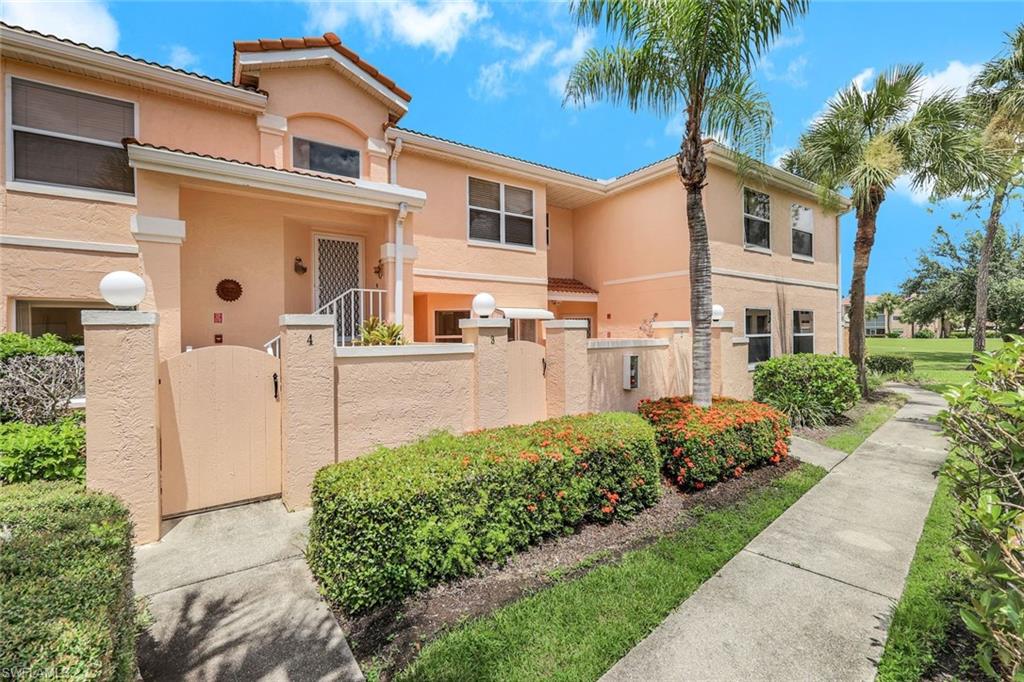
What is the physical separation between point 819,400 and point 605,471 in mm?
7878

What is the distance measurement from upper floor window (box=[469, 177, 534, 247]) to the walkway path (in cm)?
858

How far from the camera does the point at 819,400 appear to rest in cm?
1005

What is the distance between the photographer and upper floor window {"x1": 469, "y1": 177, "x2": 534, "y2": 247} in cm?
1141

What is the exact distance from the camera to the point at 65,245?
6918mm

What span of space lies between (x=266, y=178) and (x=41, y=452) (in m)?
5.12

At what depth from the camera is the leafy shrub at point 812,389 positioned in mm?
9953

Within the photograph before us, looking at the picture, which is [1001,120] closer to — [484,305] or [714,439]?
[714,439]

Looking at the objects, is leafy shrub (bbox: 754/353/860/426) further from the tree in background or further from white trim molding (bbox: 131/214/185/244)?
the tree in background

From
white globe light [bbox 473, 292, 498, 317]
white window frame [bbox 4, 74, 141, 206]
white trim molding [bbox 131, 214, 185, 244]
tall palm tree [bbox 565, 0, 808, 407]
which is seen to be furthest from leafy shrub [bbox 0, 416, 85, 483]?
tall palm tree [bbox 565, 0, 808, 407]

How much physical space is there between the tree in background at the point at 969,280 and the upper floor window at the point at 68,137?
1532 inches

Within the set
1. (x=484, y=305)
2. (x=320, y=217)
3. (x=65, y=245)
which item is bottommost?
(x=484, y=305)

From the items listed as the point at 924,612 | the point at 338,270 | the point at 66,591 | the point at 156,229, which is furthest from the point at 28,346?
the point at 924,612

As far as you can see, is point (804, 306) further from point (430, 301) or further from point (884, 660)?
point (884, 660)

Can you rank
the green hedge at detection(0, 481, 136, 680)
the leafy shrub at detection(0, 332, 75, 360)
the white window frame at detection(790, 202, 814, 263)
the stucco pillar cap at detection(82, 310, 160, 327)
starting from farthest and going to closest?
the white window frame at detection(790, 202, 814, 263) → the leafy shrub at detection(0, 332, 75, 360) → the stucco pillar cap at detection(82, 310, 160, 327) → the green hedge at detection(0, 481, 136, 680)
